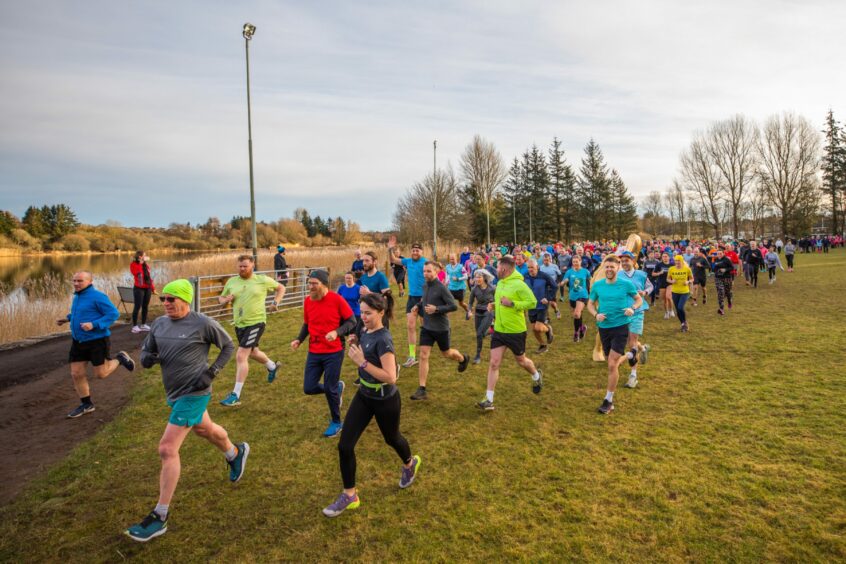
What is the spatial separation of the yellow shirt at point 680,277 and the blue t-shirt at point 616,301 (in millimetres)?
6295

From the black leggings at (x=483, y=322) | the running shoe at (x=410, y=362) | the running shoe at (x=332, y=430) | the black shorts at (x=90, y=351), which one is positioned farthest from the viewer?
the running shoe at (x=410, y=362)

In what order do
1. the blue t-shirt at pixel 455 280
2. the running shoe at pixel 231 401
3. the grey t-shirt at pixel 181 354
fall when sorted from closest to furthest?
the grey t-shirt at pixel 181 354, the running shoe at pixel 231 401, the blue t-shirt at pixel 455 280

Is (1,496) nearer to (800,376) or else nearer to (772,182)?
(800,376)

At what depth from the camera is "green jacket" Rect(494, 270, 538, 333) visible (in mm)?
6086

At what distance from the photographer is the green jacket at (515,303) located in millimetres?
6086

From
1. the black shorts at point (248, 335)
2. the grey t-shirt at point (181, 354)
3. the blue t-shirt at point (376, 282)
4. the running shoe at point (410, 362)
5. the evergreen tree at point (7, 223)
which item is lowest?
the running shoe at point (410, 362)

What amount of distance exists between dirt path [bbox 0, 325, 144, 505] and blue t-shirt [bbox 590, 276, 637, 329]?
712cm

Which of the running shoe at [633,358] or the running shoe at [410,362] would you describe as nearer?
the running shoe at [633,358]

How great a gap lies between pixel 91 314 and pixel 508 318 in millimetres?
5769

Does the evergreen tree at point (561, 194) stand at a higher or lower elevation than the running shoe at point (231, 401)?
higher

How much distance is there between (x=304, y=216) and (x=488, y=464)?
90168mm

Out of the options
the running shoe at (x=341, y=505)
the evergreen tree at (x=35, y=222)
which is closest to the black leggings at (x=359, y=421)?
the running shoe at (x=341, y=505)

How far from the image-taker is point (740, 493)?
3.98m

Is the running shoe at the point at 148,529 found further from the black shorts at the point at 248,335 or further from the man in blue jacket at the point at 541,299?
the man in blue jacket at the point at 541,299
